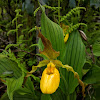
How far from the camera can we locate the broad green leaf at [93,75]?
95cm

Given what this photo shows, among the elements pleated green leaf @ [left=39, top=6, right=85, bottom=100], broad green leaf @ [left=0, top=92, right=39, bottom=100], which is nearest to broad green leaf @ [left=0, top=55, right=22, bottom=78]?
broad green leaf @ [left=0, top=92, right=39, bottom=100]

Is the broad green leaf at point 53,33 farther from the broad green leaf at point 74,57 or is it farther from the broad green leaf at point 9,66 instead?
the broad green leaf at point 9,66

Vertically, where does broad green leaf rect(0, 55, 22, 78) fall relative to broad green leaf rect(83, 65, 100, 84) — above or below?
above

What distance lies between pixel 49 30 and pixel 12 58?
34cm

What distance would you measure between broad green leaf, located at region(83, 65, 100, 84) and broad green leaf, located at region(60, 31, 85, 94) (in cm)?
10

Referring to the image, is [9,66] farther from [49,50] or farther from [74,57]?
[74,57]

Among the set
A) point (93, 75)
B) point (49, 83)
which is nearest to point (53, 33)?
point (49, 83)

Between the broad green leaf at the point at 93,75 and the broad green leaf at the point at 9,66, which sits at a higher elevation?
the broad green leaf at the point at 9,66

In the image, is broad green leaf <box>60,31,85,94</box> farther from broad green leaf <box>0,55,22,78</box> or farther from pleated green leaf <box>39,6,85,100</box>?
broad green leaf <box>0,55,22,78</box>

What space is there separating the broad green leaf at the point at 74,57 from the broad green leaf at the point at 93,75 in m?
0.10

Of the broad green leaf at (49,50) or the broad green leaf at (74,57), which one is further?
the broad green leaf at (74,57)

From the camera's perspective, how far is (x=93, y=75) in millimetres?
977

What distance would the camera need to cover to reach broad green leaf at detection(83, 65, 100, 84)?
37.4 inches

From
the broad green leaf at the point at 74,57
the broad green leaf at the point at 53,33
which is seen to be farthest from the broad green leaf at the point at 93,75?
the broad green leaf at the point at 53,33
